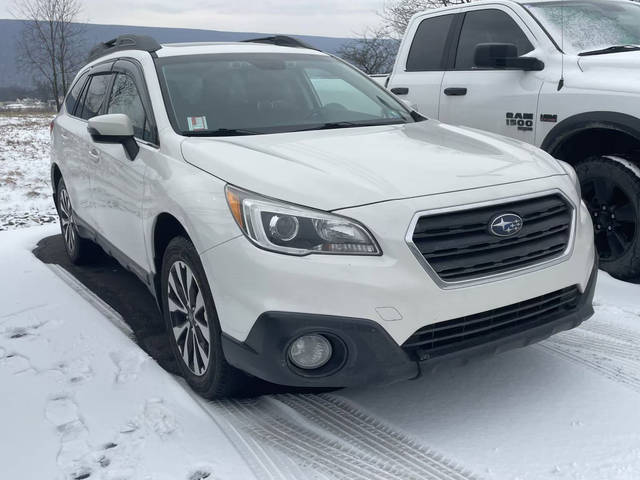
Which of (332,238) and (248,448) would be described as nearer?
(332,238)

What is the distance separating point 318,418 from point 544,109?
9.90 ft

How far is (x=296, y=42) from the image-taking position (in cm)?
496

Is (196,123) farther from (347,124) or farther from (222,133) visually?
(347,124)

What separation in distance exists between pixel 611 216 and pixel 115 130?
325cm

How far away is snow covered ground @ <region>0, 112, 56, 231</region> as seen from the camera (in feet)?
27.3

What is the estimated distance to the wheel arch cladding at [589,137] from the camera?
4.39 metres

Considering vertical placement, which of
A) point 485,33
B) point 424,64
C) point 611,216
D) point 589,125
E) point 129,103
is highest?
point 485,33

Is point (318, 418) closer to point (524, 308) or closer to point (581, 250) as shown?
point (524, 308)

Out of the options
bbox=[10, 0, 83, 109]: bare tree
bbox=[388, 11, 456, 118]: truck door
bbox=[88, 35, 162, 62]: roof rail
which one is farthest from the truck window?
bbox=[10, 0, 83, 109]: bare tree

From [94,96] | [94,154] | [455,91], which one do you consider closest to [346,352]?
[94,154]

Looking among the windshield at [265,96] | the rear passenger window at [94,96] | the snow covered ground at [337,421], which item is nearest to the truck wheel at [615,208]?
the snow covered ground at [337,421]

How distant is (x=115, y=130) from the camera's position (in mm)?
3549

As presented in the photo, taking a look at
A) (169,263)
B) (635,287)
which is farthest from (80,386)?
(635,287)

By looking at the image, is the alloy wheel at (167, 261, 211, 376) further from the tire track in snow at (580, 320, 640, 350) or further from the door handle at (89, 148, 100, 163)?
the tire track in snow at (580, 320, 640, 350)
